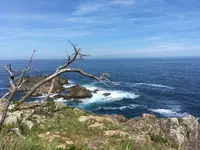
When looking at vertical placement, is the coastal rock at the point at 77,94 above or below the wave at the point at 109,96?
above

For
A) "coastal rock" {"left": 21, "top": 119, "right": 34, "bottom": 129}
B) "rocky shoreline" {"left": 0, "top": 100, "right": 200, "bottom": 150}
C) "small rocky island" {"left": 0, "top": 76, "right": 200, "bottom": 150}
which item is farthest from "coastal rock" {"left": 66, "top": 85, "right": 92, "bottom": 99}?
"coastal rock" {"left": 21, "top": 119, "right": 34, "bottom": 129}

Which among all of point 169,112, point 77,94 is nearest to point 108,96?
point 77,94

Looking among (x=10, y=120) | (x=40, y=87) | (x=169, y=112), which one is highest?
→ (x=10, y=120)

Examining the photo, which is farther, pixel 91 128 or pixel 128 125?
pixel 128 125

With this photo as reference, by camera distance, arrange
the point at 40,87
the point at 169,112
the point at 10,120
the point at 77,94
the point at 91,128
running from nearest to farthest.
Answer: the point at 10,120 < the point at 91,128 < the point at 169,112 < the point at 77,94 < the point at 40,87

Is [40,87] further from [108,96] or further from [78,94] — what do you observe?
[108,96]

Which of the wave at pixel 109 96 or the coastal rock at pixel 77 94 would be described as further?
the coastal rock at pixel 77 94

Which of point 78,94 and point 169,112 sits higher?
point 78,94

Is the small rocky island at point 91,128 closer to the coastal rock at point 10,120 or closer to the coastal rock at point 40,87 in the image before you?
the coastal rock at point 10,120

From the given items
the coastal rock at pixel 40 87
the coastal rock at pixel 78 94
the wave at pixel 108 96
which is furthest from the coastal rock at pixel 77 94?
the coastal rock at pixel 40 87

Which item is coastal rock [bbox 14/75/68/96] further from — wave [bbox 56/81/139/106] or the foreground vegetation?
the foreground vegetation

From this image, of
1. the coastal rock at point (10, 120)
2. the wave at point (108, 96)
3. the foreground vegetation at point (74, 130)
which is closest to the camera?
the foreground vegetation at point (74, 130)

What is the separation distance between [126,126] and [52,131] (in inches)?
227

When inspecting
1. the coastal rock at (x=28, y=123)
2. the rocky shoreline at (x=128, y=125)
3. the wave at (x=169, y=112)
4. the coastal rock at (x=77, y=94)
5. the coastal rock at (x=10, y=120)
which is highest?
the coastal rock at (x=10, y=120)
